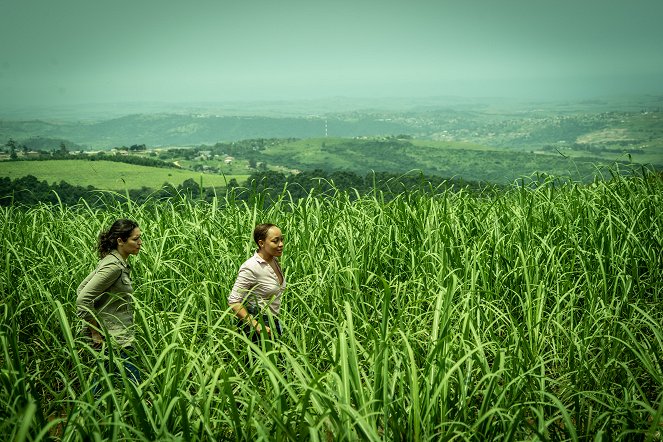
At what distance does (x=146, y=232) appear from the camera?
5062 millimetres

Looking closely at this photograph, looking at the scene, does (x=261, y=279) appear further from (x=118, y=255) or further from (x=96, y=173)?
(x=96, y=173)

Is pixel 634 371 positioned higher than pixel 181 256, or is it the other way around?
pixel 181 256

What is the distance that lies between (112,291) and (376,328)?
1.73m

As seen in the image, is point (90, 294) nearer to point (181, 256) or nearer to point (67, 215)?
point (181, 256)

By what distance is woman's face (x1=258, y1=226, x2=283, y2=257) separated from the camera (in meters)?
3.46

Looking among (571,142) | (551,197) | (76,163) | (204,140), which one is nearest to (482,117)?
(571,142)

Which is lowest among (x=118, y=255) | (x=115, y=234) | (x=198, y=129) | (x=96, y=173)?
(x=198, y=129)

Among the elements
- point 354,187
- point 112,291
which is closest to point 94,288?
point 112,291

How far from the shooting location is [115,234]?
10.9 ft

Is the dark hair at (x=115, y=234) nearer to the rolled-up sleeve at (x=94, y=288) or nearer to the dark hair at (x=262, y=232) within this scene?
the rolled-up sleeve at (x=94, y=288)

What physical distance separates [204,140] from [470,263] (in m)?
133

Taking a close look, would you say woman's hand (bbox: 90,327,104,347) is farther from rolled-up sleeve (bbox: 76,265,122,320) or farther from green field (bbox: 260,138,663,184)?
green field (bbox: 260,138,663,184)

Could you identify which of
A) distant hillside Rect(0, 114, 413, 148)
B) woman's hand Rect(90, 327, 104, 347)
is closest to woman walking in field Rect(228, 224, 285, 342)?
woman's hand Rect(90, 327, 104, 347)

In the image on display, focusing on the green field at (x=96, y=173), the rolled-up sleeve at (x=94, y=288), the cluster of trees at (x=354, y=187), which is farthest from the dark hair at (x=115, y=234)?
the green field at (x=96, y=173)
